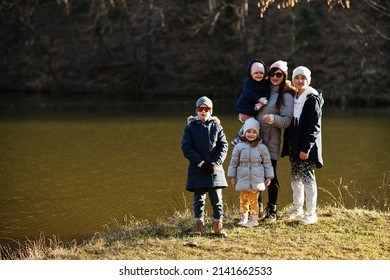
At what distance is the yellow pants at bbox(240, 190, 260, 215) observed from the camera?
21.5ft

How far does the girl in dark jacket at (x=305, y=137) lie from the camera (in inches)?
250

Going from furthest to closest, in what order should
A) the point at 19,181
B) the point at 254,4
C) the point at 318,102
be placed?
the point at 254,4
the point at 19,181
the point at 318,102

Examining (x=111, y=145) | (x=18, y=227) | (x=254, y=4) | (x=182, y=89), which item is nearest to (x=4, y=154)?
(x=111, y=145)

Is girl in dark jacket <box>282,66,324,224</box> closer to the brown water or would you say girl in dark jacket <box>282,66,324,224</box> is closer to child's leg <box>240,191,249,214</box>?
child's leg <box>240,191,249,214</box>

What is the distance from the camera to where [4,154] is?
45.9ft

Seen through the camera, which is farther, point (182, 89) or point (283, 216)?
point (182, 89)

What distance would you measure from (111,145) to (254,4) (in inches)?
740

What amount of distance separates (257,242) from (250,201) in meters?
0.71

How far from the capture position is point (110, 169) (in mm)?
12297

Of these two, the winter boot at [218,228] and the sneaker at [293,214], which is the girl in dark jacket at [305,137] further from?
the winter boot at [218,228]

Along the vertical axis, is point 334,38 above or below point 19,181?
above

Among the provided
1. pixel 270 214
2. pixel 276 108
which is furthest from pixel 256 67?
pixel 270 214

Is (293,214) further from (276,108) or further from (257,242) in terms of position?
(276,108)
